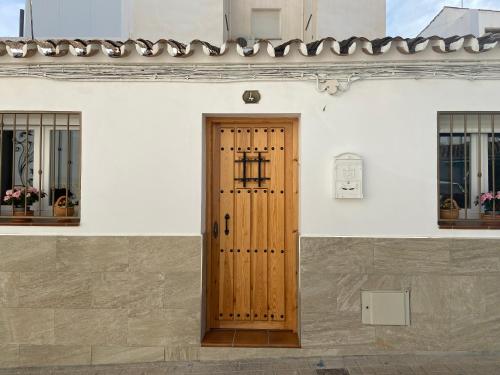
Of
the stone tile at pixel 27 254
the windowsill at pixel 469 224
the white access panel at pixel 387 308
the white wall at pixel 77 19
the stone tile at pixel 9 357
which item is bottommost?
the stone tile at pixel 9 357

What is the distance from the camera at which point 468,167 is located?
4312mm

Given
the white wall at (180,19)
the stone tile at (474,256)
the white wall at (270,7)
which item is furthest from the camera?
the white wall at (270,7)

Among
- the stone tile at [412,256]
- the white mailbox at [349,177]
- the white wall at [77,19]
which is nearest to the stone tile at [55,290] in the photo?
the white mailbox at [349,177]

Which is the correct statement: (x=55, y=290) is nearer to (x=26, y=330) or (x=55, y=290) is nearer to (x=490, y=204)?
(x=26, y=330)

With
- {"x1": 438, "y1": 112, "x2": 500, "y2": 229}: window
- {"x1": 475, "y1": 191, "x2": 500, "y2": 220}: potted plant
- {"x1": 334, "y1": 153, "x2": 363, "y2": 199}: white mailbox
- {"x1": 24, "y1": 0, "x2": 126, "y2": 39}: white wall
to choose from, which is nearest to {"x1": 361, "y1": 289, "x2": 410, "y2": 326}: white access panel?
{"x1": 438, "y1": 112, "x2": 500, "y2": 229}: window

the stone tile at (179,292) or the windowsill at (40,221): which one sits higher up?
the windowsill at (40,221)

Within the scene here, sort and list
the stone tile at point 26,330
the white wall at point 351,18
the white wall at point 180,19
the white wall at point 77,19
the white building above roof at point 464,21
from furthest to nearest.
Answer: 1. the white building above roof at point 464,21
2. the white wall at point 351,18
3. the white wall at point 180,19
4. the white wall at point 77,19
5. the stone tile at point 26,330

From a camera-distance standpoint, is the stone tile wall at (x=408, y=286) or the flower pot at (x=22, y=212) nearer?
the stone tile wall at (x=408, y=286)

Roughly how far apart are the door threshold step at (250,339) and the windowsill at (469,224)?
194cm

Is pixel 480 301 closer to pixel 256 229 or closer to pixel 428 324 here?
pixel 428 324

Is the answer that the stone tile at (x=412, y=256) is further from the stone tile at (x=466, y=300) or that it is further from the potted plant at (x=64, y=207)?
the potted plant at (x=64, y=207)

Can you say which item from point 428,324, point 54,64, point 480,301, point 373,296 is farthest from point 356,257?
point 54,64

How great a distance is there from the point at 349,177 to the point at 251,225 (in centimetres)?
119

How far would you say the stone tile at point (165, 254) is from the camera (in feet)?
13.7
